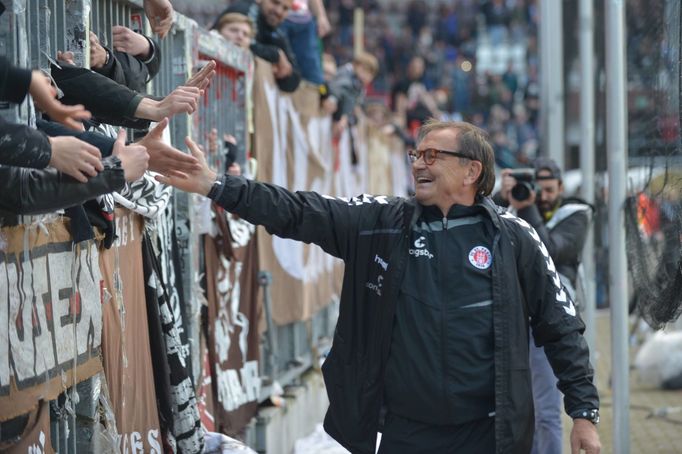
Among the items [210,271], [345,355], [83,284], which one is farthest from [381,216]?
[210,271]

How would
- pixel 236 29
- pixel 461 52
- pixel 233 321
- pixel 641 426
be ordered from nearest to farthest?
pixel 233 321, pixel 236 29, pixel 641 426, pixel 461 52

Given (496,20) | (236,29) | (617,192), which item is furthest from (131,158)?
(496,20)

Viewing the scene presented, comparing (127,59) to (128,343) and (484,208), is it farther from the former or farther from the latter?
(484,208)

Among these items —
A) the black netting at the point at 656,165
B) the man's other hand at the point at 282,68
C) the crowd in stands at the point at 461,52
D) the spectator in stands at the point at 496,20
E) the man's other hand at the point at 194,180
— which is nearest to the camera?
the man's other hand at the point at 194,180

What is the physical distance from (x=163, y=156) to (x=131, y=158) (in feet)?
1.61

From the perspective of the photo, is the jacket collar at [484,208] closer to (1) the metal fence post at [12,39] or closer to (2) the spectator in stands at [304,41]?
(1) the metal fence post at [12,39]

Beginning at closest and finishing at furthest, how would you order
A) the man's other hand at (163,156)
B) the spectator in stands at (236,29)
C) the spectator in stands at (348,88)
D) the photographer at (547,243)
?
the man's other hand at (163,156), the photographer at (547,243), the spectator in stands at (236,29), the spectator in stands at (348,88)

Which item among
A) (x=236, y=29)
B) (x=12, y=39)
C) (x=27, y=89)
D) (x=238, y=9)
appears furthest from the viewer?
(x=238, y=9)

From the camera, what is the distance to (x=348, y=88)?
11.6m

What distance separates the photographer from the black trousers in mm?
4438

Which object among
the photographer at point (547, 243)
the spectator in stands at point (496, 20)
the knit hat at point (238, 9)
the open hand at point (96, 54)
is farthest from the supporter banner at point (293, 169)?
the spectator in stands at point (496, 20)

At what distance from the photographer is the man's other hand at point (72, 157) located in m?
3.25

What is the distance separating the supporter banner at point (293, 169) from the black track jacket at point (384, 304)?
10.0 feet

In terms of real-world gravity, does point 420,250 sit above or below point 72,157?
below
